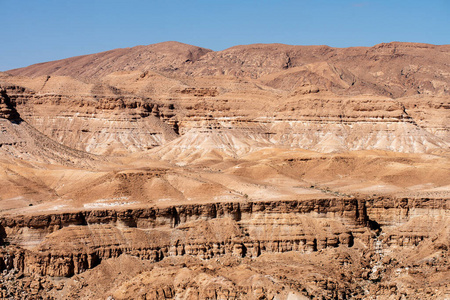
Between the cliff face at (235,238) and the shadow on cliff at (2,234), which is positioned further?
the shadow on cliff at (2,234)

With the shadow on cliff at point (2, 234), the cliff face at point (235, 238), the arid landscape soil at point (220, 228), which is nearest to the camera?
the arid landscape soil at point (220, 228)

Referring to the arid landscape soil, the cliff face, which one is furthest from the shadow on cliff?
the cliff face

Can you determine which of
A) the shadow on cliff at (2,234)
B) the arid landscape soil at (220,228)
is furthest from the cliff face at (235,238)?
the shadow on cliff at (2,234)

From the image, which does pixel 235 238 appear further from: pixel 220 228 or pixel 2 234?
pixel 2 234

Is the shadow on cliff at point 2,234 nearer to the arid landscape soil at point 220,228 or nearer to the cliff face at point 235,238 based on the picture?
the arid landscape soil at point 220,228

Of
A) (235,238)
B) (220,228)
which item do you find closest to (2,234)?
(220,228)

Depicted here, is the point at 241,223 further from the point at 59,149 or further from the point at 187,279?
the point at 59,149

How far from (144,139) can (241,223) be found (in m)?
98.5

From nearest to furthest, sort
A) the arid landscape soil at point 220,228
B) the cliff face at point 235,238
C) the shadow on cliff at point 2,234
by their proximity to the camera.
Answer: the arid landscape soil at point 220,228 < the cliff face at point 235,238 < the shadow on cliff at point 2,234

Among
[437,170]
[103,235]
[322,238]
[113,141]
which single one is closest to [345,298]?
[322,238]

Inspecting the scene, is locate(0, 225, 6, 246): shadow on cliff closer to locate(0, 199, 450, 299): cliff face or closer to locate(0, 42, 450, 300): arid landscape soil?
locate(0, 42, 450, 300): arid landscape soil

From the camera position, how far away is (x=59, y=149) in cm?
10381

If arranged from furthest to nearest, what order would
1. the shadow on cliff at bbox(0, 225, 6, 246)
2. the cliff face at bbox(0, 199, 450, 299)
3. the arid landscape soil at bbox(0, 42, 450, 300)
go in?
the shadow on cliff at bbox(0, 225, 6, 246), the cliff face at bbox(0, 199, 450, 299), the arid landscape soil at bbox(0, 42, 450, 300)

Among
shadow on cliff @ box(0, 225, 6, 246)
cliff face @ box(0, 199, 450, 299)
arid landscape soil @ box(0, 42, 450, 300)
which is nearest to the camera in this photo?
arid landscape soil @ box(0, 42, 450, 300)
